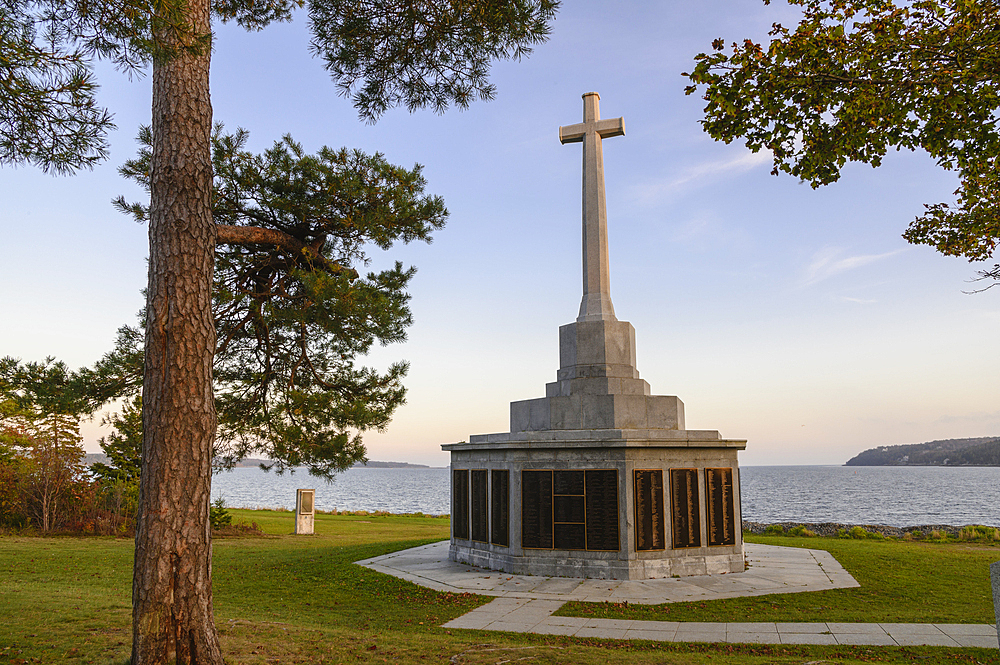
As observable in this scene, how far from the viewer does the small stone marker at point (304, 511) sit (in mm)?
22609

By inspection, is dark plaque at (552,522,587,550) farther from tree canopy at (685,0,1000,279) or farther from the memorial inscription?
tree canopy at (685,0,1000,279)

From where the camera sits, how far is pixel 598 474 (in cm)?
1301

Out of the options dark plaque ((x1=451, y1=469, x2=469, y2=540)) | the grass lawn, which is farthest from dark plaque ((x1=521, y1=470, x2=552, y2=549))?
the grass lawn

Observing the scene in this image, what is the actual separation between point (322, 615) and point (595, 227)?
9462 mm

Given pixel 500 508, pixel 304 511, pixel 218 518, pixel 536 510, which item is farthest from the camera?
pixel 304 511

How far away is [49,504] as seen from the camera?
20625mm

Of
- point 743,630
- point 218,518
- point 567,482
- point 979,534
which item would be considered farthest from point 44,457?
point 979,534

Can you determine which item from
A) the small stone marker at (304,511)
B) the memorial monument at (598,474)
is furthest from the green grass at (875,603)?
the small stone marker at (304,511)

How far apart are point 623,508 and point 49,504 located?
18.3 m

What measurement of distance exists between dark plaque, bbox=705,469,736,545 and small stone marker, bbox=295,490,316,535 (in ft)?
46.1

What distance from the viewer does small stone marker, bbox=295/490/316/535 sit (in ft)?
74.2

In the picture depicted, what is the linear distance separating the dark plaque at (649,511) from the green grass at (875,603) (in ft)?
6.84

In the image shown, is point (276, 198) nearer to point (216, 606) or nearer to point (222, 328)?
point (222, 328)

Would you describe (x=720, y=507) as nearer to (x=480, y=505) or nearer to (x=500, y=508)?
(x=500, y=508)
